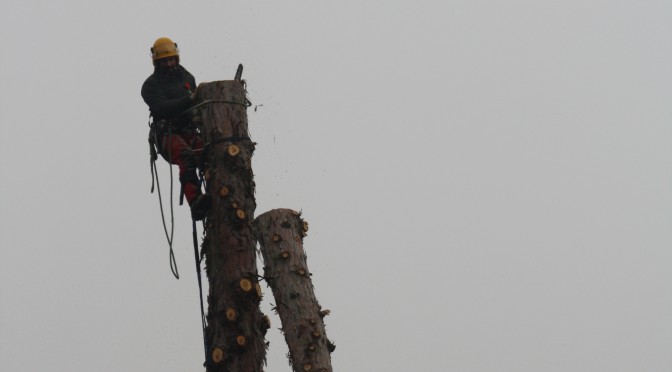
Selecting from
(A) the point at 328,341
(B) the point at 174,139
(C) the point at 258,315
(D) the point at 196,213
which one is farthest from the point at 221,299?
(B) the point at 174,139

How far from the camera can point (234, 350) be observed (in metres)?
5.16

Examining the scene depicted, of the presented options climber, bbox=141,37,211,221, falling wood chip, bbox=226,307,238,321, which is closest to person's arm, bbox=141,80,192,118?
climber, bbox=141,37,211,221

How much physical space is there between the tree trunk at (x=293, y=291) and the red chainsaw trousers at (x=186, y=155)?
597 mm

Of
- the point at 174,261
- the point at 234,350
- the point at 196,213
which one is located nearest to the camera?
the point at 234,350

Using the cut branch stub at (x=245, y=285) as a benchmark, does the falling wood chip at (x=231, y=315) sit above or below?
below

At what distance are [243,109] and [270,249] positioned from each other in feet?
3.70

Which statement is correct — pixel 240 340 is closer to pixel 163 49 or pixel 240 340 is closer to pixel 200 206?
pixel 200 206

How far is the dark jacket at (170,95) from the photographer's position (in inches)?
239

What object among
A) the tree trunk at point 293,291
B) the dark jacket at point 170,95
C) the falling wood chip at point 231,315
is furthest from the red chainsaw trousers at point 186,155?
the falling wood chip at point 231,315

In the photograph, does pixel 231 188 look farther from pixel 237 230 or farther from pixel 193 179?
pixel 193 179

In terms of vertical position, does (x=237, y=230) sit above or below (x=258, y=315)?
above

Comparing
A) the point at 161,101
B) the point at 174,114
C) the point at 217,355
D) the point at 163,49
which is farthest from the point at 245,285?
the point at 163,49

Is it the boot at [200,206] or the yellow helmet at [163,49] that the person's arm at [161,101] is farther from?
the boot at [200,206]

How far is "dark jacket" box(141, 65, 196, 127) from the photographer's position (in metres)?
6.06
